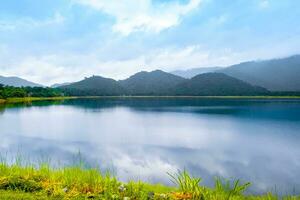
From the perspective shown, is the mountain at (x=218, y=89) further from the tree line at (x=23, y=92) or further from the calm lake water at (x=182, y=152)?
the calm lake water at (x=182, y=152)

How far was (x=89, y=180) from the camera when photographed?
7.05 m

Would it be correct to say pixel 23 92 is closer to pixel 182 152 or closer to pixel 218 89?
pixel 182 152

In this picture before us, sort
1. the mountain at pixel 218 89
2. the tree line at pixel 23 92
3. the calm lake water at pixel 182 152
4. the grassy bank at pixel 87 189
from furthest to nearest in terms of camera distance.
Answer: the mountain at pixel 218 89, the tree line at pixel 23 92, the calm lake water at pixel 182 152, the grassy bank at pixel 87 189

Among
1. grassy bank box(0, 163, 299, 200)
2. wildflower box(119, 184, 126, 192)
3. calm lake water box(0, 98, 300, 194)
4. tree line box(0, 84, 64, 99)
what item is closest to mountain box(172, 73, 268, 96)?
tree line box(0, 84, 64, 99)

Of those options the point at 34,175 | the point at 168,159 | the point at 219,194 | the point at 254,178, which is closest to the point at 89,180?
the point at 34,175

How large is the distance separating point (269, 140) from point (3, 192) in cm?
2159

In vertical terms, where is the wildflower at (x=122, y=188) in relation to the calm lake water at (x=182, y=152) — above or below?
above

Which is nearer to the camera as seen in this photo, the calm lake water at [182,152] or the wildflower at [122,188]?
the wildflower at [122,188]

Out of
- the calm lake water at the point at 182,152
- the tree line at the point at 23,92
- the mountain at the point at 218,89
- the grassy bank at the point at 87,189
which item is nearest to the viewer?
the grassy bank at the point at 87,189

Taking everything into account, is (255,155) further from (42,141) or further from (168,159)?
(42,141)

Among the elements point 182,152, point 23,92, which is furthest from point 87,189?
point 23,92

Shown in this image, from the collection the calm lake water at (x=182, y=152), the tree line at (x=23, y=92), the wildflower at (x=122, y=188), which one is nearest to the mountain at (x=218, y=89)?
the tree line at (x=23, y=92)

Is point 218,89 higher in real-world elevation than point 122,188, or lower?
higher

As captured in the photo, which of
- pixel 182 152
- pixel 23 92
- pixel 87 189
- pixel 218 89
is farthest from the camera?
pixel 218 89
